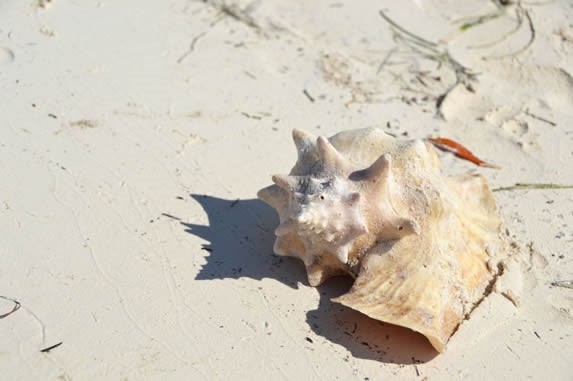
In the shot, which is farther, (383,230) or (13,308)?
(383,230)

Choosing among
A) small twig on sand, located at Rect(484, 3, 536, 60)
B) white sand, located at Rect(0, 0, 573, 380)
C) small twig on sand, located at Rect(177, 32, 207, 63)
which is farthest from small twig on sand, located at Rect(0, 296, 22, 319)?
small twig on sand, located at Rect(484, 3, 536, 60)

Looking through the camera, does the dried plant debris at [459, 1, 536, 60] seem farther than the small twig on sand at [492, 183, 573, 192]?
Yes

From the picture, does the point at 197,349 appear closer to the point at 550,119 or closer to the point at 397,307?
the point at 397,307

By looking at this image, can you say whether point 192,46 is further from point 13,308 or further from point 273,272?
point 13,308

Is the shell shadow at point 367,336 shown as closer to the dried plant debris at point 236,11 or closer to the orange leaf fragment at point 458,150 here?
the orange leaf fragment at point 458,150

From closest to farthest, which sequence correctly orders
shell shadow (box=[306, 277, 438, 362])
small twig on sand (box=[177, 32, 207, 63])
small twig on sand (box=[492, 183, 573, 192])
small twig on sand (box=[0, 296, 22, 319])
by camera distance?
small twig on sand (box=[0, 296, 22, 319]), shell shadow (box=[306, 277, 438, 362]), small twig on sand (box=[492, 183, 573, 192]), small twig on sand (box=[177, 32, 207, 63])

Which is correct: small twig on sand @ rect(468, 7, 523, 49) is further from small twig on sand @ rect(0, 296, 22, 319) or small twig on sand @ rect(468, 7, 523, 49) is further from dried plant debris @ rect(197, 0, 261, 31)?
small twig on sand @ rect(0, 296, 22, 319)

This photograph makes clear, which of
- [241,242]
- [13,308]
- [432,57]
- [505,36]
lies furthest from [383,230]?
[505,36]
